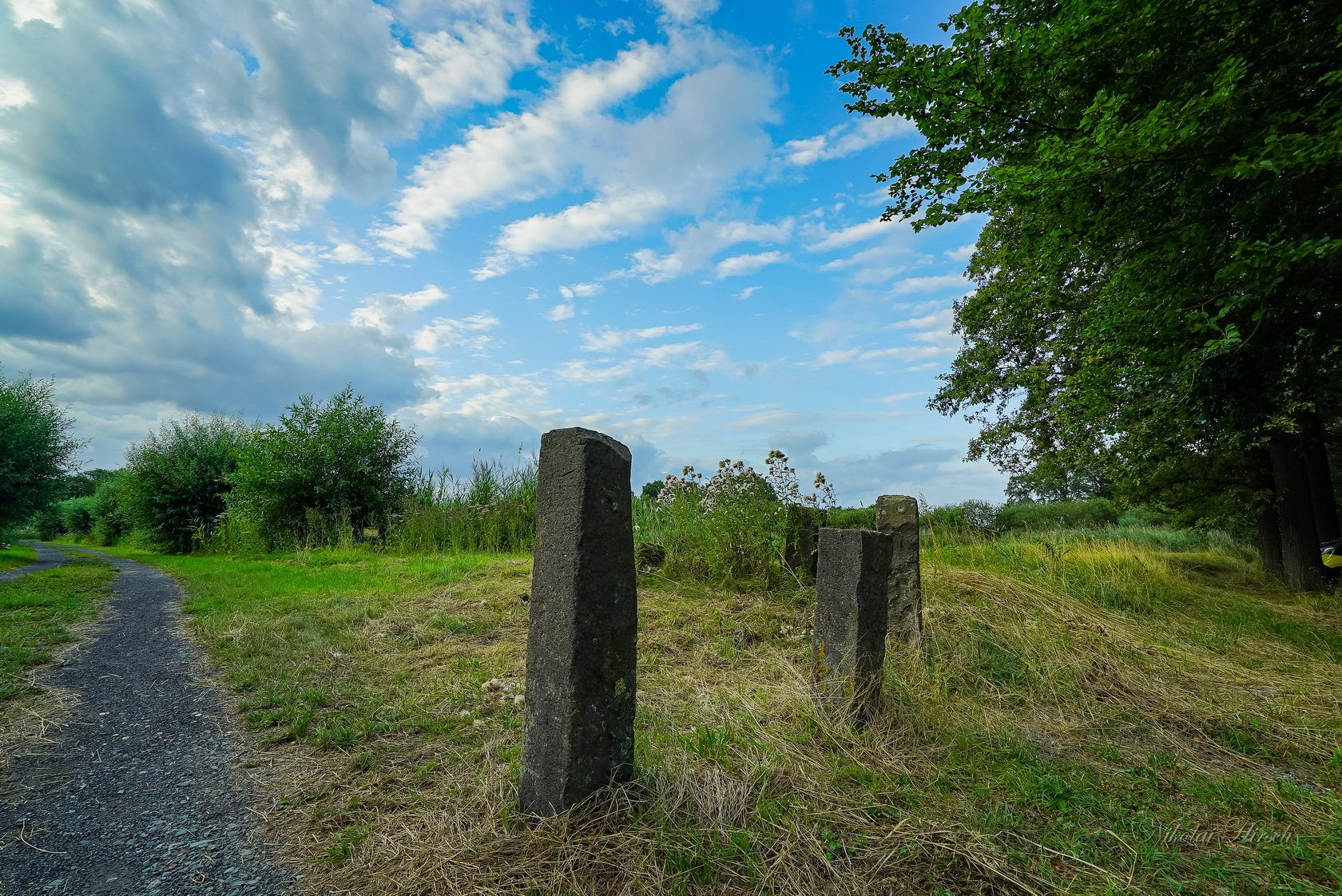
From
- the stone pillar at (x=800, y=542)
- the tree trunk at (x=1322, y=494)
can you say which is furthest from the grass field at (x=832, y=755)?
the tree trunk at (x=1322, y=494)

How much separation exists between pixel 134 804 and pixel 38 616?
7.56m

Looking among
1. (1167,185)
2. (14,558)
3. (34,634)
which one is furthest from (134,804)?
(14,558)

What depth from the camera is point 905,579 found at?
19.0 feet

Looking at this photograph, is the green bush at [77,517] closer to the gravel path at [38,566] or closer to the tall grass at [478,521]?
the gravel path at [38,566]

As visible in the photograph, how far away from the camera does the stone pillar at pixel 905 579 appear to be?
18.8 feet

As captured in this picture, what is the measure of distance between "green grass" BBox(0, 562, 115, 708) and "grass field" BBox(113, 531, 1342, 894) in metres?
1.39

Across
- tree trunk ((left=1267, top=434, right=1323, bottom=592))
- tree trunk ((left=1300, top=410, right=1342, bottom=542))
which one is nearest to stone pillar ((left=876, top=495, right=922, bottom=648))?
tree trunk ((left=1267, top=434, right=1323, bottom=592))

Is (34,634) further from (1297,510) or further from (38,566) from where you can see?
(1297,510)

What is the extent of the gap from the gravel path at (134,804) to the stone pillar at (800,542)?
6201 millimetres

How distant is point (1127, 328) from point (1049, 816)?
6823mm

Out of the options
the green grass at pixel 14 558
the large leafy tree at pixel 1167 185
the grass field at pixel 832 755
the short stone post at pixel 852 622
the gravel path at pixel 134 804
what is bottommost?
the gravel path at pixel 134 804

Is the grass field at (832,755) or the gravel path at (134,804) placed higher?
the grass field at (832,755)

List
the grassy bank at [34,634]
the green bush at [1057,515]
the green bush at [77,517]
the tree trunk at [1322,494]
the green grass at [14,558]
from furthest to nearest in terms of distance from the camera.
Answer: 1. the green bush at [77,517]
2. the green bush at [1057,515]
3. the green grass at [14,558]
4. the tree trunk at [1322,494]
5. the grassy bank at [34,634]

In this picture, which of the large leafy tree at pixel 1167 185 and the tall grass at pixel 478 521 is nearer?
the large leafy tree at pixel 1167 185
